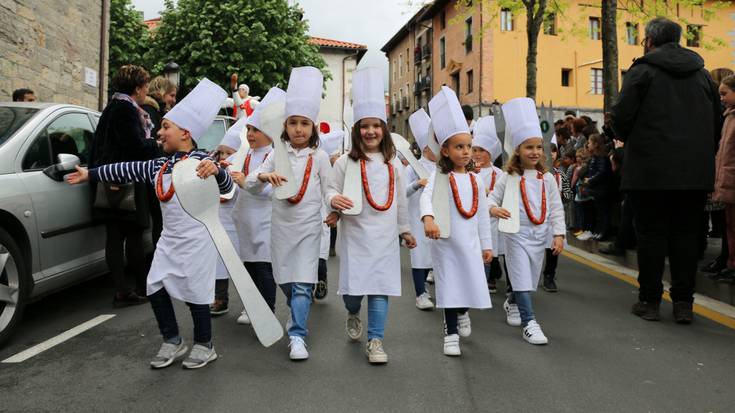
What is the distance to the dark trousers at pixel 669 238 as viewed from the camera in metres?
5.02

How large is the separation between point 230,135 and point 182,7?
2642 cm

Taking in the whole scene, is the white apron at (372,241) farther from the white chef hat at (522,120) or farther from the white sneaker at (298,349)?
the white chef hat at (522,120)

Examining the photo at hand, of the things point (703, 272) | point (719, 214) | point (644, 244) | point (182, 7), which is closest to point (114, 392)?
point (644, 244)

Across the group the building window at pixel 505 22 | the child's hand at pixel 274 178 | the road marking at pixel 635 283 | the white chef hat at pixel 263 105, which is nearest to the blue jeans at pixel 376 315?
the child's hand at pixel 274 178

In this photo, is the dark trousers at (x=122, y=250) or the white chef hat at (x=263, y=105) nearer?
the white chef hat at (x=263, y=105)

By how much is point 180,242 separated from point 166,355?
0.70m

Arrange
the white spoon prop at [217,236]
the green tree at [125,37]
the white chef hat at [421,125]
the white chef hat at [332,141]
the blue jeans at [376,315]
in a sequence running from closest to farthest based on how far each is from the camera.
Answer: the white spoon prop at [217,236] → the blue jeans at [376,315] → the white chef hat at [421,125] → the white chef hat at [332,141] → the green tree at [125,37]

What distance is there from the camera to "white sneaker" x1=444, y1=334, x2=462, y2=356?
4136 millimetres

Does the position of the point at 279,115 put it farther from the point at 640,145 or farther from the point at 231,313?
the point at 640,145

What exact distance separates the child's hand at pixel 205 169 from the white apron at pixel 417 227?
1969 millimetres

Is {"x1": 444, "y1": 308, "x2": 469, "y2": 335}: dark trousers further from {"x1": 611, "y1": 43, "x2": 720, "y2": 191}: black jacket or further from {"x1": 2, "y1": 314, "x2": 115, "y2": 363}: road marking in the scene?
{"x1": 2, "y1": 314, "x2": 115, "y2": 363}: road marking

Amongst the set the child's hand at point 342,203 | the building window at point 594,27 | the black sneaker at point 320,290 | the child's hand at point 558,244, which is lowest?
the black sneaker at point 320,290

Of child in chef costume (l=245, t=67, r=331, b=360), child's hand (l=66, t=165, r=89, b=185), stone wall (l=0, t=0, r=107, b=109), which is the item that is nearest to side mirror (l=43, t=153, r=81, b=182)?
child's hand (l=66, t=165, r=89, b=185)

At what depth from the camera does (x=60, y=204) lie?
15.7 feet
